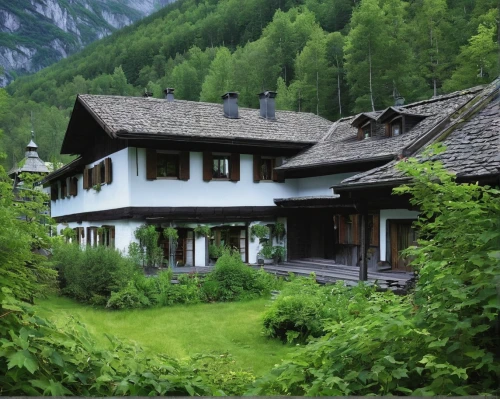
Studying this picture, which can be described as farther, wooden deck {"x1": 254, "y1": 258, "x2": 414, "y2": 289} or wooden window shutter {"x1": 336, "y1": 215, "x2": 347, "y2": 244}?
wooden window shutter {"x1": 336, "y1": 215, "x2": 347, "y2": 244}

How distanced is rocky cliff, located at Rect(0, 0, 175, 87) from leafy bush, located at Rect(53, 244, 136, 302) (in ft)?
27.4

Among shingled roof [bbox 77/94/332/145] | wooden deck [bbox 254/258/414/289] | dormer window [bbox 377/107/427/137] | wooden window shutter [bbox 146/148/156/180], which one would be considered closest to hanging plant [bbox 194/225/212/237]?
wooden window shutter [bbox 146/148/156/180]

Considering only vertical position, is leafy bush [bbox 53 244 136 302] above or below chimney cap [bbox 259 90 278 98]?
below

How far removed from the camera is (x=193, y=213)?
56.7 ft

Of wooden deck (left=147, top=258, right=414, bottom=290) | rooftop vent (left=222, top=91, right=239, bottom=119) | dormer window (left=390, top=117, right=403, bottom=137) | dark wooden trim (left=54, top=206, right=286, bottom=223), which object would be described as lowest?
wooden deck (left=147, top=258, right=414, bottom=290)

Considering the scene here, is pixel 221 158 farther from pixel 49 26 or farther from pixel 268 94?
pixel 49 26

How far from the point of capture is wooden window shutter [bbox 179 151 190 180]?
17141 mm

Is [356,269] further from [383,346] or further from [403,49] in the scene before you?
[383,346]

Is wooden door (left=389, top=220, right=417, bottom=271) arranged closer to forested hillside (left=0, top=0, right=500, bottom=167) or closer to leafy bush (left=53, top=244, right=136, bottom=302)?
forested hillside (left=0, top=0, right=500, bottom=167)

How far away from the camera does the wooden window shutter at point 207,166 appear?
57.6ft

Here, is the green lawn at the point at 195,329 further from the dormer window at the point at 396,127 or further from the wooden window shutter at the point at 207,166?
the dormer window at the point at 396,127

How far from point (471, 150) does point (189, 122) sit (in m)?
12.2

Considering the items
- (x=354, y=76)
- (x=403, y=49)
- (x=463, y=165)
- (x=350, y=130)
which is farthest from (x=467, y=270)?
(x=350, y=130)

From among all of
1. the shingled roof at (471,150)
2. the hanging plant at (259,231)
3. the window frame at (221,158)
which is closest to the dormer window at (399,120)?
the shingled roof at (471,150)
